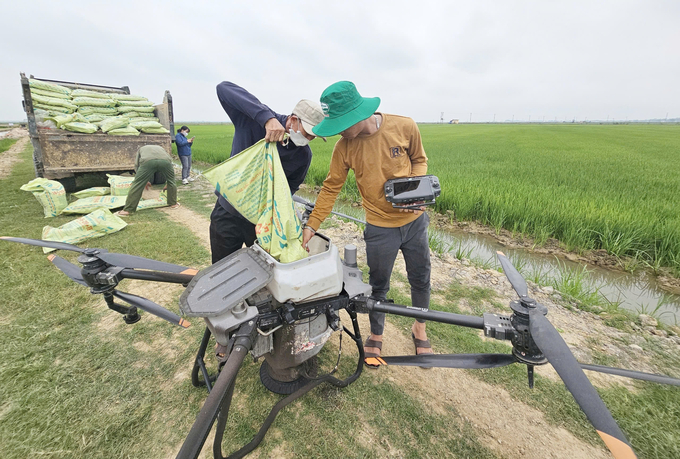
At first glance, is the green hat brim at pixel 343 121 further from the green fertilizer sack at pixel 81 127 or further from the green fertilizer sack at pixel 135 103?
the green fertilizer sack at pixel 135 103

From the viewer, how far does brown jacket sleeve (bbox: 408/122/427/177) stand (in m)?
1.92

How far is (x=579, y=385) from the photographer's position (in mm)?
819

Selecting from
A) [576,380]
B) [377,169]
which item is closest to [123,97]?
[377,169]

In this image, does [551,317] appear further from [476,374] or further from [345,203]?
[345,203]

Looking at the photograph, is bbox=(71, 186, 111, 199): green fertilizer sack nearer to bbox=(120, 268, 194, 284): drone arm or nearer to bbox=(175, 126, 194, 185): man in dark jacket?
bbox=(175, 126, 194, 185): man in dark jacket

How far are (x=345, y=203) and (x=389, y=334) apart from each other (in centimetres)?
517

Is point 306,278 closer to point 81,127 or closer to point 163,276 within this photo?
point 163,276

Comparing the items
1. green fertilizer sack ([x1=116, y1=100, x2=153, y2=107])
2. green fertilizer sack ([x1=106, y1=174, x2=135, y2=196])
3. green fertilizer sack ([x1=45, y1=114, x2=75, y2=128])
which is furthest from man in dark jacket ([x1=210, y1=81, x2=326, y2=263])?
green fertilizer sack ([x1=116, y1=100, x2=153, y2=107])

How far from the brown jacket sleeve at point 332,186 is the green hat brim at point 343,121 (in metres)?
0.31

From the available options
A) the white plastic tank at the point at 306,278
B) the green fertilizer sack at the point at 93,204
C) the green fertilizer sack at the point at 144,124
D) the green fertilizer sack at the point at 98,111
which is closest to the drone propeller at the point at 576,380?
the white plastic tank at the point at 306,278

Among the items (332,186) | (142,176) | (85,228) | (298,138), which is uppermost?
(298,138)

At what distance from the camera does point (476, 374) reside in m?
2.17

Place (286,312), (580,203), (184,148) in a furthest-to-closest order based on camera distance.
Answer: (184,148), (580,203), (286,312)

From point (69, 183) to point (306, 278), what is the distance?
329 inches
